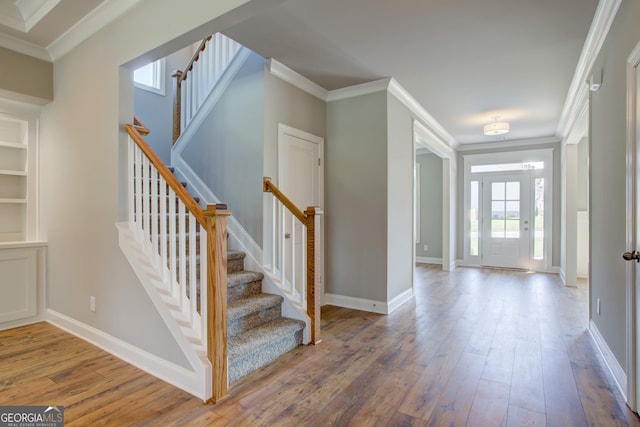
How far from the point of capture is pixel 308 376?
2340mm

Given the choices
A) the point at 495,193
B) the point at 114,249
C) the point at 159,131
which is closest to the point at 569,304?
the point at 495,193

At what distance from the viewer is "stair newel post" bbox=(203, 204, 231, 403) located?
6.54ft

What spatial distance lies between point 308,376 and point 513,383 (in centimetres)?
140

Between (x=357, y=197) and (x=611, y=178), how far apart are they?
2.32 metres

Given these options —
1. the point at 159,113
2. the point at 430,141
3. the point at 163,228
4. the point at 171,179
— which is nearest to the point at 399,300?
the point at 430,141

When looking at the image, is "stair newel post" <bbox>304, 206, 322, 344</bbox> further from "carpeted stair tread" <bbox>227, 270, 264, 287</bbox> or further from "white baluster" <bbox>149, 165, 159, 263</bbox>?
"white baluster" <bbox>149, 165, 159, 263</bbox>

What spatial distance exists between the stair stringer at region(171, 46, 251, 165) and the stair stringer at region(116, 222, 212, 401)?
5.72 feet

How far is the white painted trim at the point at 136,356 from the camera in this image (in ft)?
6.95

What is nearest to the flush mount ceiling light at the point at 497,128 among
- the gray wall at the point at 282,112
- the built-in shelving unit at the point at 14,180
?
the gray wall at the point at 282,112

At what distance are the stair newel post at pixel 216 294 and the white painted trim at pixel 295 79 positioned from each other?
6.34 feet

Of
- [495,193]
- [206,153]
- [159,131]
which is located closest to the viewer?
[206,153]

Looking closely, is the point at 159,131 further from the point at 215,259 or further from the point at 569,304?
the point at 569,304

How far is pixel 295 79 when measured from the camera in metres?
3.65

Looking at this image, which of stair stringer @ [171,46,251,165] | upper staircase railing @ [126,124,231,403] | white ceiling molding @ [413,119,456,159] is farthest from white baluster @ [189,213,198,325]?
white ceiling molding @ [413,119,456,159]
